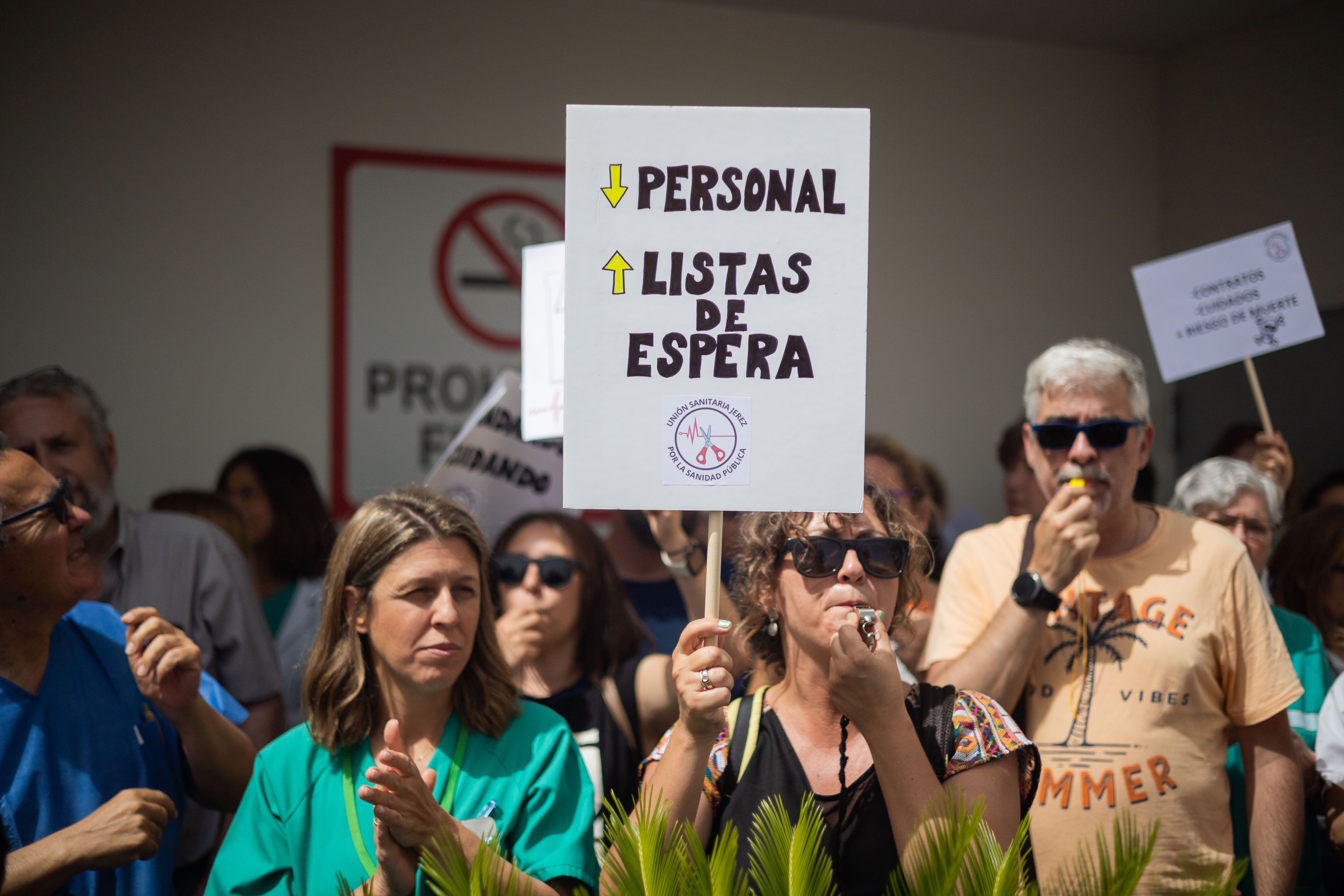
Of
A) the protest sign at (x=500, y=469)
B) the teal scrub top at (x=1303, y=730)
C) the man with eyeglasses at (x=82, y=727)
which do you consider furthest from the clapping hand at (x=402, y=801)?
the teal scrub top at (x=1303, y=730)

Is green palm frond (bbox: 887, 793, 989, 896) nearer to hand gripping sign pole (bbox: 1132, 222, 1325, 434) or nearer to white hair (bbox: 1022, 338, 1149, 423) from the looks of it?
white hair (bbox: 1022, 338, 1149, 423)

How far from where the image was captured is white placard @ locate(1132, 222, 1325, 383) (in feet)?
11.1

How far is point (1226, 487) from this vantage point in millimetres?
3357

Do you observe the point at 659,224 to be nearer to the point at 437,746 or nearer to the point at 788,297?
the point at 788,297

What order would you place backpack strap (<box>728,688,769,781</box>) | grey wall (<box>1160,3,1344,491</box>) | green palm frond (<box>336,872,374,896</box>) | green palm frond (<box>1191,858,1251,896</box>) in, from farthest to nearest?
grey wall (<box>1160,3,1344,491</box>) → backpack strap (<box>728,688,769,781</box>) → green palm frond (<box>336,872,374,896</box>) → green palm frond (<box>1191,858,1251,896</box>)

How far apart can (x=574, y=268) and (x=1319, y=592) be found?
2.63 meters

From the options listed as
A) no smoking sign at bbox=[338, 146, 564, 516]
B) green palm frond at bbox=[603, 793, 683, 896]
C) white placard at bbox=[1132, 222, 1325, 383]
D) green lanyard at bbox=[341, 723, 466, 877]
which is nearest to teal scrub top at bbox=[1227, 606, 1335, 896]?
white placard at bbox=[1132, 222, 1325, 383]

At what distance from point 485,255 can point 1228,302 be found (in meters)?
3.40

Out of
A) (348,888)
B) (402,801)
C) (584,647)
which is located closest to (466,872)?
(402,801)

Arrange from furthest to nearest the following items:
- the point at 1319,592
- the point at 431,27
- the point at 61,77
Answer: the point at 431,27 → the point at 61,77 → the point at 1319,592

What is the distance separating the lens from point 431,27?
18.2 feet

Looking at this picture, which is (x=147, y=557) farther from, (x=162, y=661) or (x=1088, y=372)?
(x=1088, y=372)

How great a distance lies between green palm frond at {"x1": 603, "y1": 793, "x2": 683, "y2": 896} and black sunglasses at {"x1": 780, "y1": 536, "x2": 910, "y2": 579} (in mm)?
555

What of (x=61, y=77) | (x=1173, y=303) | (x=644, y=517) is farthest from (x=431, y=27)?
(x=1173, y=303)
